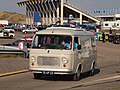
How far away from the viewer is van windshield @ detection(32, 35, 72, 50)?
16.7 meters

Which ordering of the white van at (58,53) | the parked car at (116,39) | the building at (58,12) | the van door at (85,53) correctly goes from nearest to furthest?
1. the white van at (58,53)
2. the van door at (85,53)
3. the parked car at (116,39)
4. the building at (58,12)

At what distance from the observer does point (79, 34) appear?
697 inches

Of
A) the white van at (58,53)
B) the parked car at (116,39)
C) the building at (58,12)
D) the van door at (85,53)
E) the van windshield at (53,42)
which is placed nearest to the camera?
the white van at (58,53)

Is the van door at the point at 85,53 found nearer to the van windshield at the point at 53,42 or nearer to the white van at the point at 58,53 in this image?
the white van at the point at 58,53

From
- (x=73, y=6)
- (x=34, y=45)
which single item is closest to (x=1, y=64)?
(x=34, y=45)

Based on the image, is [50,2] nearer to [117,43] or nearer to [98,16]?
[98,16]

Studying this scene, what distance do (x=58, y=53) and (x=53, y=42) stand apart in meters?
0.67

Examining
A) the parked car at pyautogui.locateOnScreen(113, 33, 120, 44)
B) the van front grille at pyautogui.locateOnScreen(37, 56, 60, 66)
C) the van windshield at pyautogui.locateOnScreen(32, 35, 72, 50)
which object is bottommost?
the parked car at pyautogui.locateOnScreen(113, 33, 120, 44)

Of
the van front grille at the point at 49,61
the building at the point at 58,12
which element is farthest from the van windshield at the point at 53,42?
the building at the point at 58,12

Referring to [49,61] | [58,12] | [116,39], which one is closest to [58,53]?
[49,61]

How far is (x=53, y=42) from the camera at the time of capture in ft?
55.3

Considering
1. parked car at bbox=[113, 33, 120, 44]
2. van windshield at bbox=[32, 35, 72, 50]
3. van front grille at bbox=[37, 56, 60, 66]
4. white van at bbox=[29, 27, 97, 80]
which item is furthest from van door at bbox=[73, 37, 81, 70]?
parked car at bbox=[113, 33, 120, 44]

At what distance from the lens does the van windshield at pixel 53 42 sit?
1670 cm

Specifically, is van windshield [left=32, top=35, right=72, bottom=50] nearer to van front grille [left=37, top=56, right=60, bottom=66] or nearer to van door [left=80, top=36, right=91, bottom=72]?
van front grille [left=37, top=56, right=60, bottom=66]
